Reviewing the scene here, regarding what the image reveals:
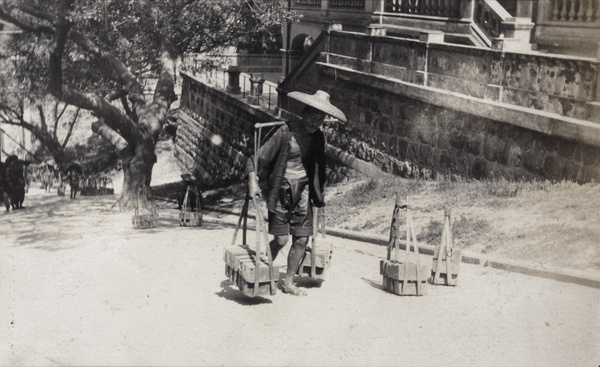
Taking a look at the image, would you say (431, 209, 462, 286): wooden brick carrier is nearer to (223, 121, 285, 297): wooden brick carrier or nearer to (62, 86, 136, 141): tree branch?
(223, 121, 285, 297): wooden brick carrier

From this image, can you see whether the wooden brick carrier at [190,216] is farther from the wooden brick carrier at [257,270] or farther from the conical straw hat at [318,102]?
the conical straw hat at [318,102]

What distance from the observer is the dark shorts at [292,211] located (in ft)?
22.8

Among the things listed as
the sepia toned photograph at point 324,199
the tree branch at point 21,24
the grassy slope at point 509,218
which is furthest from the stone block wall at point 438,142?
the tree branch at point 21,24

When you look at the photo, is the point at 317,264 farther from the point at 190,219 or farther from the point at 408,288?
the point at 190,219

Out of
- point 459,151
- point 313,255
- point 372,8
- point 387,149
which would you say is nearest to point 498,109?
point 459,151

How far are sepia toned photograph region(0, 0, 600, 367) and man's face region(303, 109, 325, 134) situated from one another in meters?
0.01

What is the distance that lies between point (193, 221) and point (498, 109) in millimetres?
5301

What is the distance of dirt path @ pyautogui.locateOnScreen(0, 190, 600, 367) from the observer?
591cm

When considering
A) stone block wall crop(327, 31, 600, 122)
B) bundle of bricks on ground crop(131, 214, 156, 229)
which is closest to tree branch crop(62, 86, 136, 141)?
bundle of bricks on ground crop(131, 214, 156, 229)

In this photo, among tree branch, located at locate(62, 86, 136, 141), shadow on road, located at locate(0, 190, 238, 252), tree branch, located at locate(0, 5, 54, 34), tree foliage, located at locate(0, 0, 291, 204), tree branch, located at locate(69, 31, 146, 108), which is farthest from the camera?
tree branch, located at locate(69, 31, 146, 108)

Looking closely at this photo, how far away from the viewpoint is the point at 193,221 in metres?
13.3

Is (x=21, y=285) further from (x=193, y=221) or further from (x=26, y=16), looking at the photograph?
(x=26, y=16)

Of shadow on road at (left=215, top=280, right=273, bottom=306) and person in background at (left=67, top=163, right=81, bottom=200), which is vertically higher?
shadow on road at (left=215, top=280, right=273, bottom=306)

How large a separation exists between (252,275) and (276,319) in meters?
0.43
